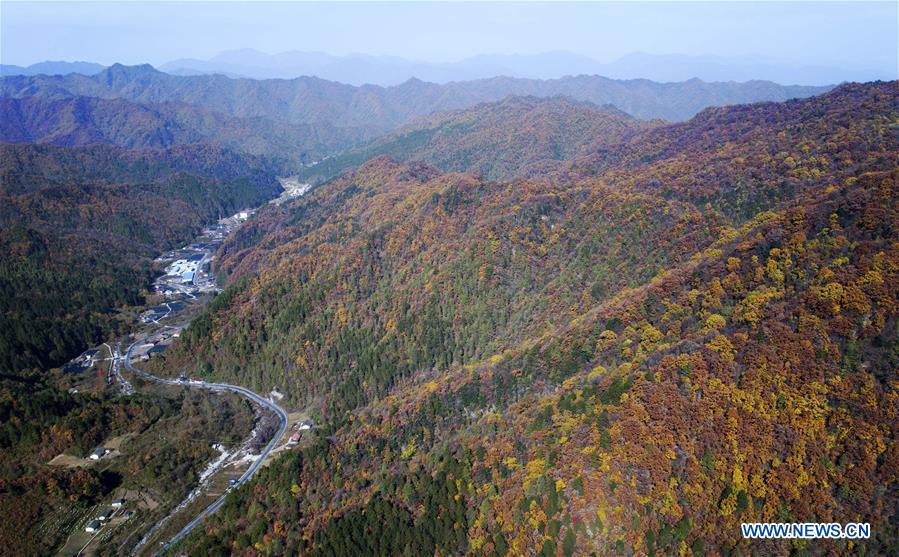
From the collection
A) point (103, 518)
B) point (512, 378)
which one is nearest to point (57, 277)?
point (103, 518)

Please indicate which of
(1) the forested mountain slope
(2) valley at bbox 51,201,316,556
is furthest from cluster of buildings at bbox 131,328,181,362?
(1) the forested mountain slope

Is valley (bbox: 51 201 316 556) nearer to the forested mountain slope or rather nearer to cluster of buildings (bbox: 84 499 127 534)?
cluster of buildings (bbox: 84 499 127 534)

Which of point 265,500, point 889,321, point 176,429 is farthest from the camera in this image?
point 176,429

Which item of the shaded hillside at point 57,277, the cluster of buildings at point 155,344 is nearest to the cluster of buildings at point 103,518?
the cluster of buildings at point 155,344

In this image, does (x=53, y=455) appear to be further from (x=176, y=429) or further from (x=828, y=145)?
(x=828, y=145)

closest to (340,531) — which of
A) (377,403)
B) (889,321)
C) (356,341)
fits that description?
(377,403)

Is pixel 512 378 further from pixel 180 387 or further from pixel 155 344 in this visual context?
pixel 155 344
